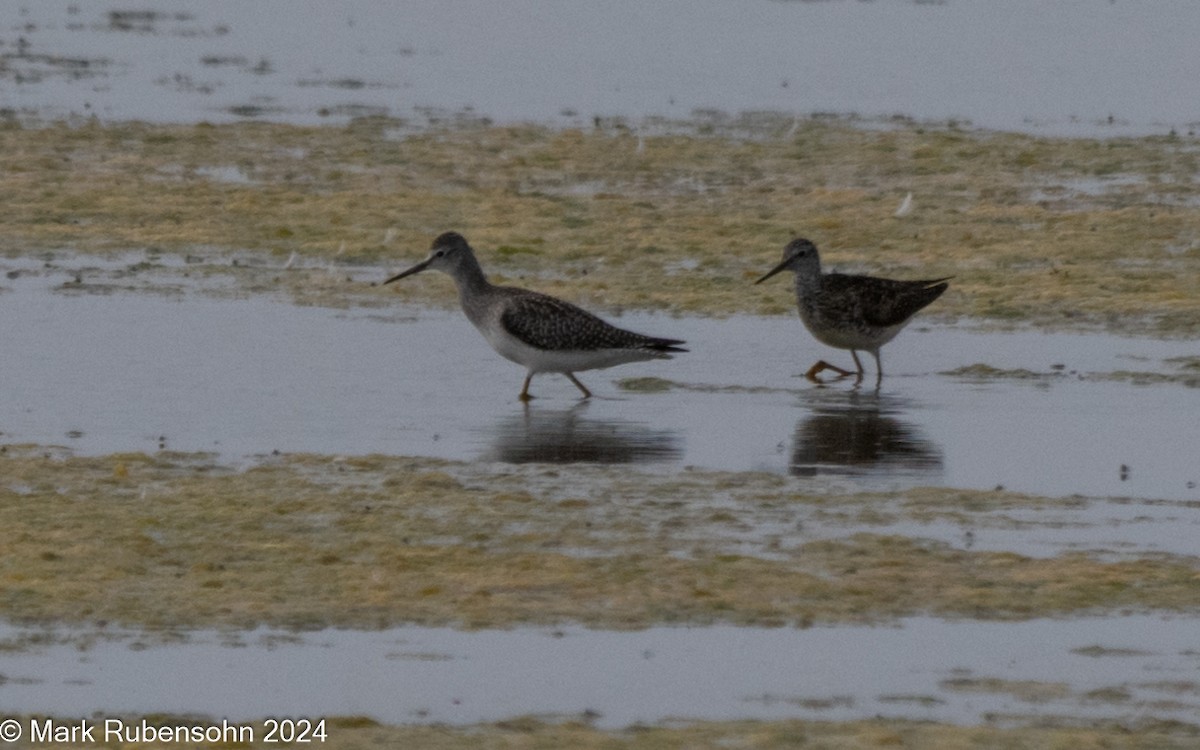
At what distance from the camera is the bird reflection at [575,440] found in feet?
46.1

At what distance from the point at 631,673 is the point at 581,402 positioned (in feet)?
22.2

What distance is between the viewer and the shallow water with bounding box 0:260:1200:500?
46.0 feet

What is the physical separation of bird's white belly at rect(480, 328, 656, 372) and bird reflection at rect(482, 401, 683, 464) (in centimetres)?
54

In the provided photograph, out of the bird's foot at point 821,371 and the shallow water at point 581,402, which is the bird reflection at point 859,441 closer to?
the shallow water at point 581,402

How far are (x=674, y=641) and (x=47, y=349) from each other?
7.90 m

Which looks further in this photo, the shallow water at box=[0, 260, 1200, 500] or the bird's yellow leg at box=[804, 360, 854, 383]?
the bird's yellow leg at box=[804, 360, 854, 383]

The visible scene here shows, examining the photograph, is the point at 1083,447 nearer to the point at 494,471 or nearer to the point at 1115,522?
the point at 1115,522

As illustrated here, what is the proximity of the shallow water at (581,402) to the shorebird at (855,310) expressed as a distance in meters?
0.32

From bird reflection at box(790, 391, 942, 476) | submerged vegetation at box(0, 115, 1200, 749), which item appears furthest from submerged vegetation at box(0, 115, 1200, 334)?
bird reflection at box(790, 391, 942, 476)

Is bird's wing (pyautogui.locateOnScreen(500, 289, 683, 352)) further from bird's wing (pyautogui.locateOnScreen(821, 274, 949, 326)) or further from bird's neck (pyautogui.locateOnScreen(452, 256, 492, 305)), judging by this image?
bird's wing (pyautogui.locateOnScreen(821, 274, 949, 326))

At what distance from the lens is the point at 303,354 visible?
55.9 ft

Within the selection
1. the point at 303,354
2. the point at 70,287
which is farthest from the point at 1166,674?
the point at 70,287

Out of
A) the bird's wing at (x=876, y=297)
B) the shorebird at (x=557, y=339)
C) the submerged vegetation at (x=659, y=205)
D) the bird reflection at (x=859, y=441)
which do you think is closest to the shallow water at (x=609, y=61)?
the submerged vegetation at (x=659, y=205)

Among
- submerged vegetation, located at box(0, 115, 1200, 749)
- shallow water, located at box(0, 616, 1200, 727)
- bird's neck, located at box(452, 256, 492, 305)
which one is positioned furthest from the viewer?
bird's neck, located at box(452, 256, 492, 305)
